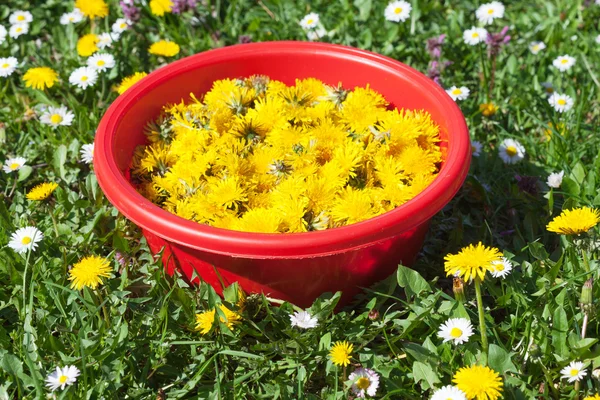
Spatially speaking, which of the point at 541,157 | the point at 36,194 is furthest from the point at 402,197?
the point at 36,194

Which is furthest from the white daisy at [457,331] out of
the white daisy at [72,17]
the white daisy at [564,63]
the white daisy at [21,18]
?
the white daisy at [21,18]

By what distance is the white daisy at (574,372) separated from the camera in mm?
1961

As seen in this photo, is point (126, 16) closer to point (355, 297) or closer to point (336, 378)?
point (355, 297)

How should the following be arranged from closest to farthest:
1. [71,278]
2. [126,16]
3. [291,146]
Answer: [71,278] < [291,146] < [126,16]

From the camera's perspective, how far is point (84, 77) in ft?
9.88

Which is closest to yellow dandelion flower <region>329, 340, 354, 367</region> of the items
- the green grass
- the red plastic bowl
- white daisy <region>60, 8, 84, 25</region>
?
the green grass

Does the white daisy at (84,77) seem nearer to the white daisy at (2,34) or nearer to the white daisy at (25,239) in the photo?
the white daisy at (2,34)

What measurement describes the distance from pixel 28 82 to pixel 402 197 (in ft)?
5.20

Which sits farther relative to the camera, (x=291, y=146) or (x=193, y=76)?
(x=193, y=76)

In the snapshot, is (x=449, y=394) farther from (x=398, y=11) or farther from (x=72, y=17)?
(x=72, y=17)

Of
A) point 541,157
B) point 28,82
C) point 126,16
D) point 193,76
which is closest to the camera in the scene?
point 193,76

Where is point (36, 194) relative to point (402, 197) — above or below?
below

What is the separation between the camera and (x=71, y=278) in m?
2.18

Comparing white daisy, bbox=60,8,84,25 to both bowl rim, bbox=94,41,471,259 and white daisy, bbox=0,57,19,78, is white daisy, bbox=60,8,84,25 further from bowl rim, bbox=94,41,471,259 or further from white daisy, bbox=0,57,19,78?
bowl rim, bbox=94,41,471,259
